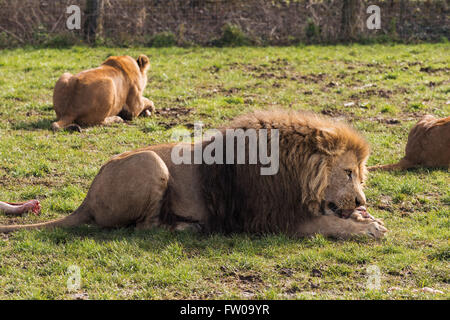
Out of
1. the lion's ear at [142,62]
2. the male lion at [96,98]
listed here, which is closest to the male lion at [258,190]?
the male lion at [96,98]

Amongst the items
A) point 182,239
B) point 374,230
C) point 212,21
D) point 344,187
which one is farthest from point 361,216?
point 212,21

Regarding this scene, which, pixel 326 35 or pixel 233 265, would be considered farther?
pixel 326 35

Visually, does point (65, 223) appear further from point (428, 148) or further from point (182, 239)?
point (428, 148)

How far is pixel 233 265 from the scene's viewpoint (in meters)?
4.73

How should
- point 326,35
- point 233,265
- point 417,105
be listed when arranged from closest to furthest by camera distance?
1. point 233,265
2. point 417,105
3. point 326,35

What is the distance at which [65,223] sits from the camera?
545 centimetres

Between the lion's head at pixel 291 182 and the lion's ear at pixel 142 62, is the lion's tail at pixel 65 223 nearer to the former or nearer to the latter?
the lion's head at pixel 291 182

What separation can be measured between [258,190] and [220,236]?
0.53 metres

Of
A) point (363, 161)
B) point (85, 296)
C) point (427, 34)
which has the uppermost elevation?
point (427, 34)

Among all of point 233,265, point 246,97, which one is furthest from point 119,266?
point 246,97

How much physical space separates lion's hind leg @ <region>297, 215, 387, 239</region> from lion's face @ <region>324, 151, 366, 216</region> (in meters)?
0.12

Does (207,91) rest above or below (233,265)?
above

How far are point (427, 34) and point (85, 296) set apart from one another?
1614cm

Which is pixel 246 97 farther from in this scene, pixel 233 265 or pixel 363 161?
Result: pixel 233 265
